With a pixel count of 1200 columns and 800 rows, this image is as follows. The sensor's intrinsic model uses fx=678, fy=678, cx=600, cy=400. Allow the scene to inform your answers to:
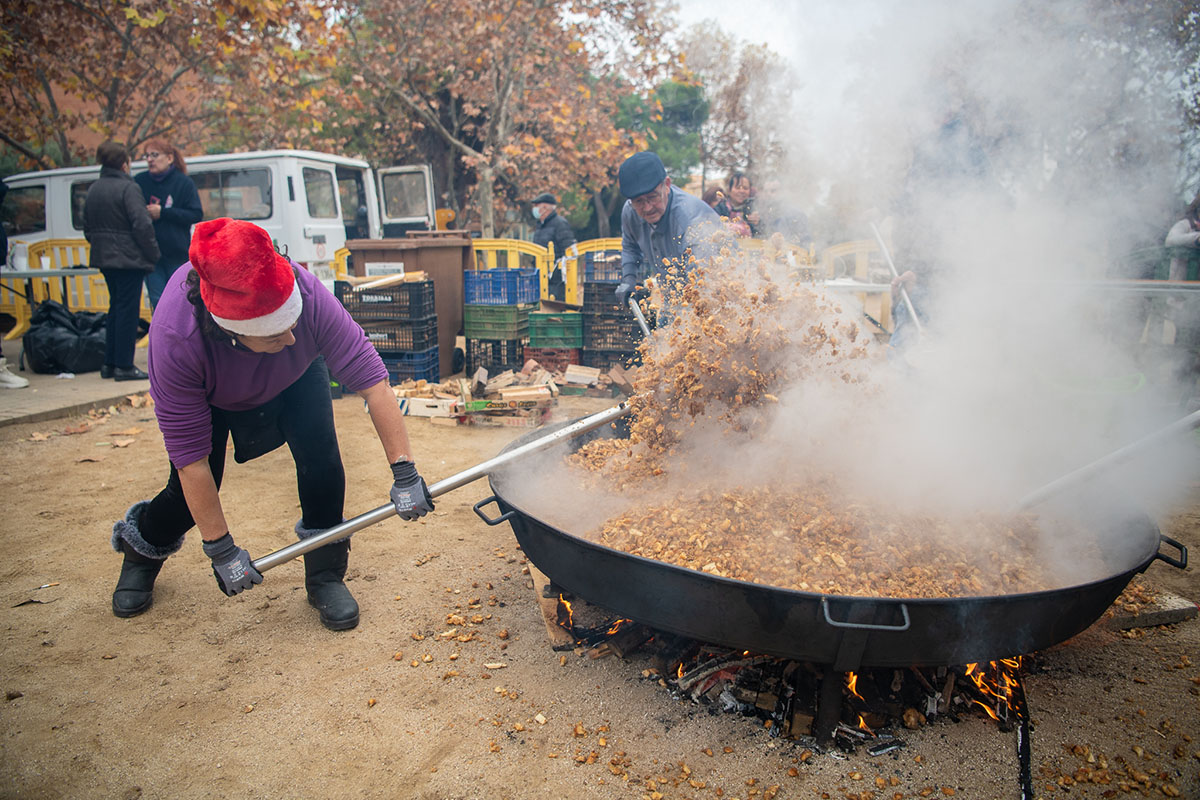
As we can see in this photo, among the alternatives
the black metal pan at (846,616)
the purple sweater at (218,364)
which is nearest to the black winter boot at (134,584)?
the purple sweater at (218,364)

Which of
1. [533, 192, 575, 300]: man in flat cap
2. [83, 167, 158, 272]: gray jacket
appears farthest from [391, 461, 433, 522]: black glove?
[533, 192, 575, 300]: man in flat cap

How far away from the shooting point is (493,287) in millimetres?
6883

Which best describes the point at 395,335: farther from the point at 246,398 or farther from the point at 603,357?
the point at 246,398

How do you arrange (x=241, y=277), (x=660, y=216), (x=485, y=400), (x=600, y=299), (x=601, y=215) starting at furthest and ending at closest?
(x=601, y=215) → (x=600, y=299) → (x=485, y=400) → (x=660, y=216) → (x=241, y=277)

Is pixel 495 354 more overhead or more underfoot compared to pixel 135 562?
more overhead

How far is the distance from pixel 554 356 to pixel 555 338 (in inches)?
7.5

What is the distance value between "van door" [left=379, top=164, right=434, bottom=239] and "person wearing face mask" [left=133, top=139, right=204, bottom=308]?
5.71m

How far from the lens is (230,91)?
1014 cm

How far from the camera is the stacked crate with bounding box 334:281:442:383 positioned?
6.21 m

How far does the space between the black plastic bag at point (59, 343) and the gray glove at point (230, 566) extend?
19.3 feet

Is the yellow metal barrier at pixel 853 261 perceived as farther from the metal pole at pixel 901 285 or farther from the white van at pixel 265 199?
the white van at pixel 265 199

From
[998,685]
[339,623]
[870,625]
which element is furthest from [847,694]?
[339,623]

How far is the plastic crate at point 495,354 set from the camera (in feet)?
23.4

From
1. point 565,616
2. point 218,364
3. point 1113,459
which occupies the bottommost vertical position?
point 565,616
